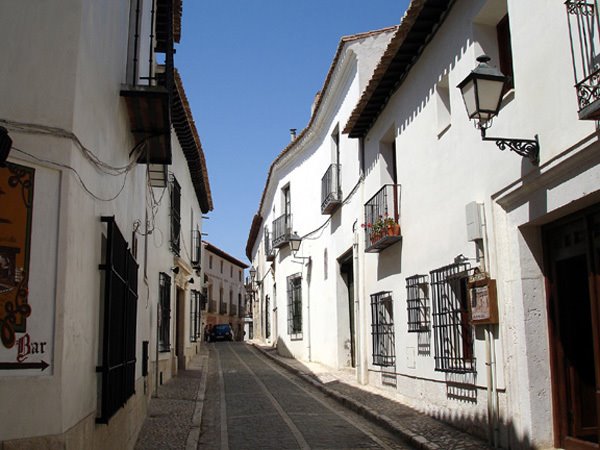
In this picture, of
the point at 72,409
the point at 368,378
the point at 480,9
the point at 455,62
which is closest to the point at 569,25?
the point at 480,9

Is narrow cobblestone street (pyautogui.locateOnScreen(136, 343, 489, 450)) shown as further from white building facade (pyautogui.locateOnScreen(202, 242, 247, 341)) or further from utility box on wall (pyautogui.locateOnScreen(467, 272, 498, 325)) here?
white building facade (pyautogui.locateOnScreen(202, 242, 247, 341))

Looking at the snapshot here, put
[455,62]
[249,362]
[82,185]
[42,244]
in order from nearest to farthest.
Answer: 1. [42,244]
2. [82,185]
3. [455,62]
4. [249,362]

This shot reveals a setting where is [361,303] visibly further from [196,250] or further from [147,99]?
[196,250]

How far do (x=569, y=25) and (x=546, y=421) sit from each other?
382 centimetres

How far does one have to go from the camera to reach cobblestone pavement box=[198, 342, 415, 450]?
8641mm

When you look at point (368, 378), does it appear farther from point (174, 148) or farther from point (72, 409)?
point (72, 409)

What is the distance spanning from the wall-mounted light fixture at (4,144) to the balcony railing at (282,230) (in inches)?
727

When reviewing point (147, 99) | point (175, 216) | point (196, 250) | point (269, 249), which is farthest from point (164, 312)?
point (269, 249)

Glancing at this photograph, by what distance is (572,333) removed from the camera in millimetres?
6742

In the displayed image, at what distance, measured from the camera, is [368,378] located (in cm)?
1373

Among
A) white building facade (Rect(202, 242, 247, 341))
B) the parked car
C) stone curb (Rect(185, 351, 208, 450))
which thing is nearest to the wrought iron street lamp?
stone curb (Rect(185, 351, 208, 450))

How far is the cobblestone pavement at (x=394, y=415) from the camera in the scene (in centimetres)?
787

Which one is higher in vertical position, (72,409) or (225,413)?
(72,409)

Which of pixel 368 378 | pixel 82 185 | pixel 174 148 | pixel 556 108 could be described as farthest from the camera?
pixel 174 148
